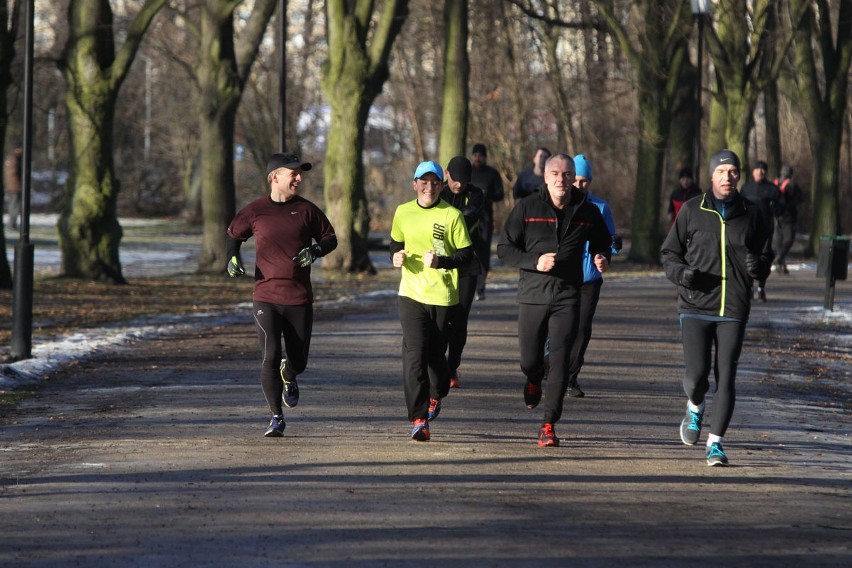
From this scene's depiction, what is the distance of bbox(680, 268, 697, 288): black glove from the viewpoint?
885 cm

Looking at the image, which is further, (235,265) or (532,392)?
(532,392)

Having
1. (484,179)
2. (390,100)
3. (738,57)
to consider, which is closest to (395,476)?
(484,179)

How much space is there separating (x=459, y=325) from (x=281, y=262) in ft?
4.40

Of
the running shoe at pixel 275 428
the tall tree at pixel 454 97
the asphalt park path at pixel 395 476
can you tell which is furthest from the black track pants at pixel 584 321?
the tall tree at pixel 454 97

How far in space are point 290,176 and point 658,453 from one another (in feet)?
9.52

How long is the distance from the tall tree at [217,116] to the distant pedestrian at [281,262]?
15.8 metres

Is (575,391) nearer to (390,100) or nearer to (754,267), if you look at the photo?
(754,267)

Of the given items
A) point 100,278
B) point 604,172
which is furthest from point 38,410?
point 604,172

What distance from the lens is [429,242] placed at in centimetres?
961

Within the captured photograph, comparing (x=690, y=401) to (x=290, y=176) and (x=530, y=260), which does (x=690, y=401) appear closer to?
(x=530, y=260)

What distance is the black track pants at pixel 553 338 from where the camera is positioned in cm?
932

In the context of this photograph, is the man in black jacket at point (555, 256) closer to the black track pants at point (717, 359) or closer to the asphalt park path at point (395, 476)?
the asphalt park path at point (395, 476)

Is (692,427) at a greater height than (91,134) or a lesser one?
lesser

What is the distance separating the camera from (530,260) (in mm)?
9484
